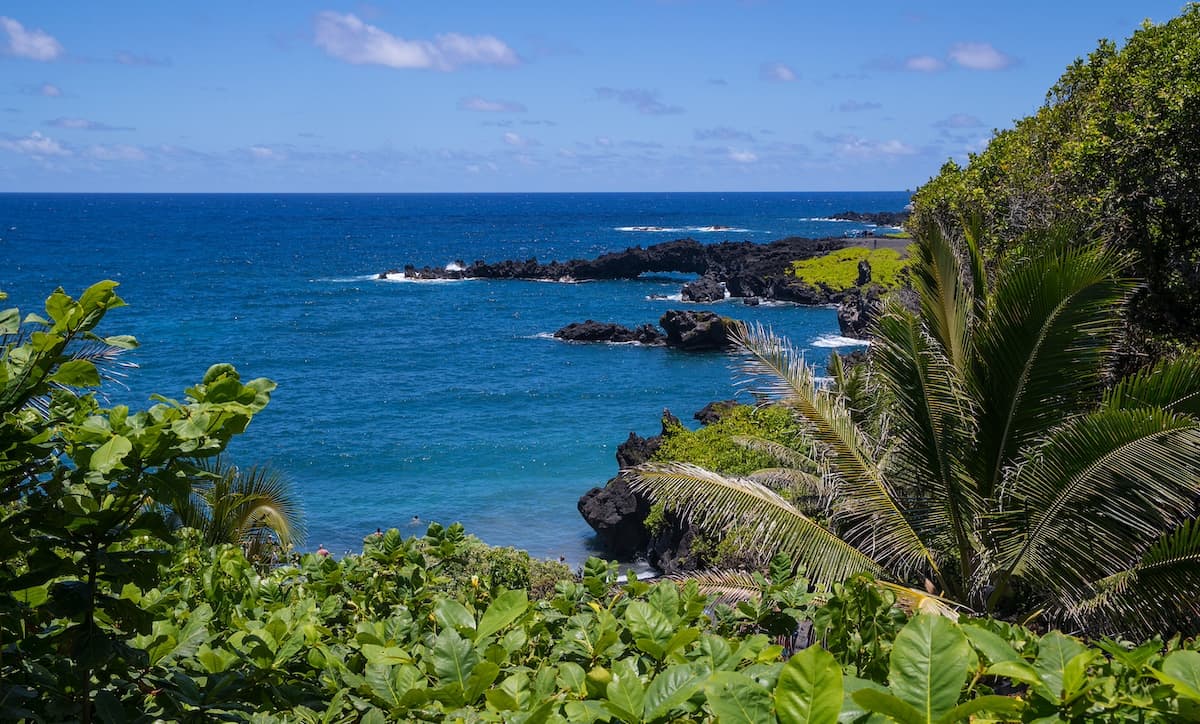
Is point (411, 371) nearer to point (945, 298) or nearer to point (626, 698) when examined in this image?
point (945, 298)

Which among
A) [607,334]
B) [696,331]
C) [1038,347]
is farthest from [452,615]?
[607,334]

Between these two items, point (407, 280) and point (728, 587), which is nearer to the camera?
point (728, 587)

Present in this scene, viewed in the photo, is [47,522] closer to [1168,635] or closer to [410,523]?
[1168,635]

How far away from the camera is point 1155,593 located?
7.39 m

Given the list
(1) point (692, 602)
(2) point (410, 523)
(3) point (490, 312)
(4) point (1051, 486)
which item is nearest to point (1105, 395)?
(4) point (1051, 486)

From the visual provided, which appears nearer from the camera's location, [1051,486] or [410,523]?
[1051,486]

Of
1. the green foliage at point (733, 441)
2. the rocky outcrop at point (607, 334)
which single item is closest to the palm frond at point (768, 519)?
the green foliage at point (733, 441)

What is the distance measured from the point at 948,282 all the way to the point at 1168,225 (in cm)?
457

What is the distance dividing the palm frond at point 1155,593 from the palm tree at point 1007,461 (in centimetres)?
1

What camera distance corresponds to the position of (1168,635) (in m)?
7.83

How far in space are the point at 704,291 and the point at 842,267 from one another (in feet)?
30.4

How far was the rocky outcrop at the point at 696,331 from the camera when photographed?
45281 mm

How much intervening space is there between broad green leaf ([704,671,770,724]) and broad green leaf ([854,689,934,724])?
5.5 inches

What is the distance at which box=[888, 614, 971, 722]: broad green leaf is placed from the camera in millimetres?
1435
